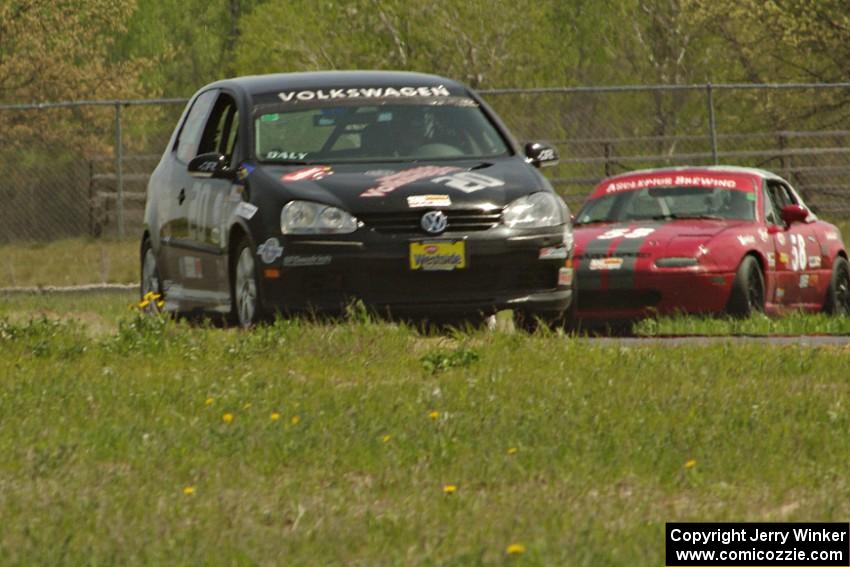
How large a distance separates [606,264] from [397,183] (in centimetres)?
338

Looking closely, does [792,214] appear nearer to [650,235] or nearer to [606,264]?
[650,235]

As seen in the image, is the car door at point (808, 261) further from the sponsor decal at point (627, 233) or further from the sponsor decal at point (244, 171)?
the sponsor decal at point (244, 171)

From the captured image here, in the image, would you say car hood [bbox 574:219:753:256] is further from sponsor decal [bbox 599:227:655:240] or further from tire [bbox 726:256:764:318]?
tire [bbox 726:256:764:318]

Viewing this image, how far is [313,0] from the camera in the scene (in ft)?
174

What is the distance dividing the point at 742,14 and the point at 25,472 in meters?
31.2

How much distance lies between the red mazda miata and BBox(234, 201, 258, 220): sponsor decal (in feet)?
11.2

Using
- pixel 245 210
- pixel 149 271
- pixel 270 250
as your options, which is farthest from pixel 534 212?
pixel 149 271

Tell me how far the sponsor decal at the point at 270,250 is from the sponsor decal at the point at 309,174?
0.47m

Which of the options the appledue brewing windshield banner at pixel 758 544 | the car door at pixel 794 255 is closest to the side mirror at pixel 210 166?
the car door at pixel 794 255

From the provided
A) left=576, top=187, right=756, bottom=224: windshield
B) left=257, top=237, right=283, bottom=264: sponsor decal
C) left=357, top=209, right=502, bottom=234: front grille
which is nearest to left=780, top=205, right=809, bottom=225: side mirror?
left=576, top=187, right=756, bottom=224: windshield

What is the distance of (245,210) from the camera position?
1134 cm

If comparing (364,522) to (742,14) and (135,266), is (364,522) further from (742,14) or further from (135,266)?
(742,14)

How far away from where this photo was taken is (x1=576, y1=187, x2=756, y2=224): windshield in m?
15.1

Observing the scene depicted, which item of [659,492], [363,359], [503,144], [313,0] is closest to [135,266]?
[503,144]
